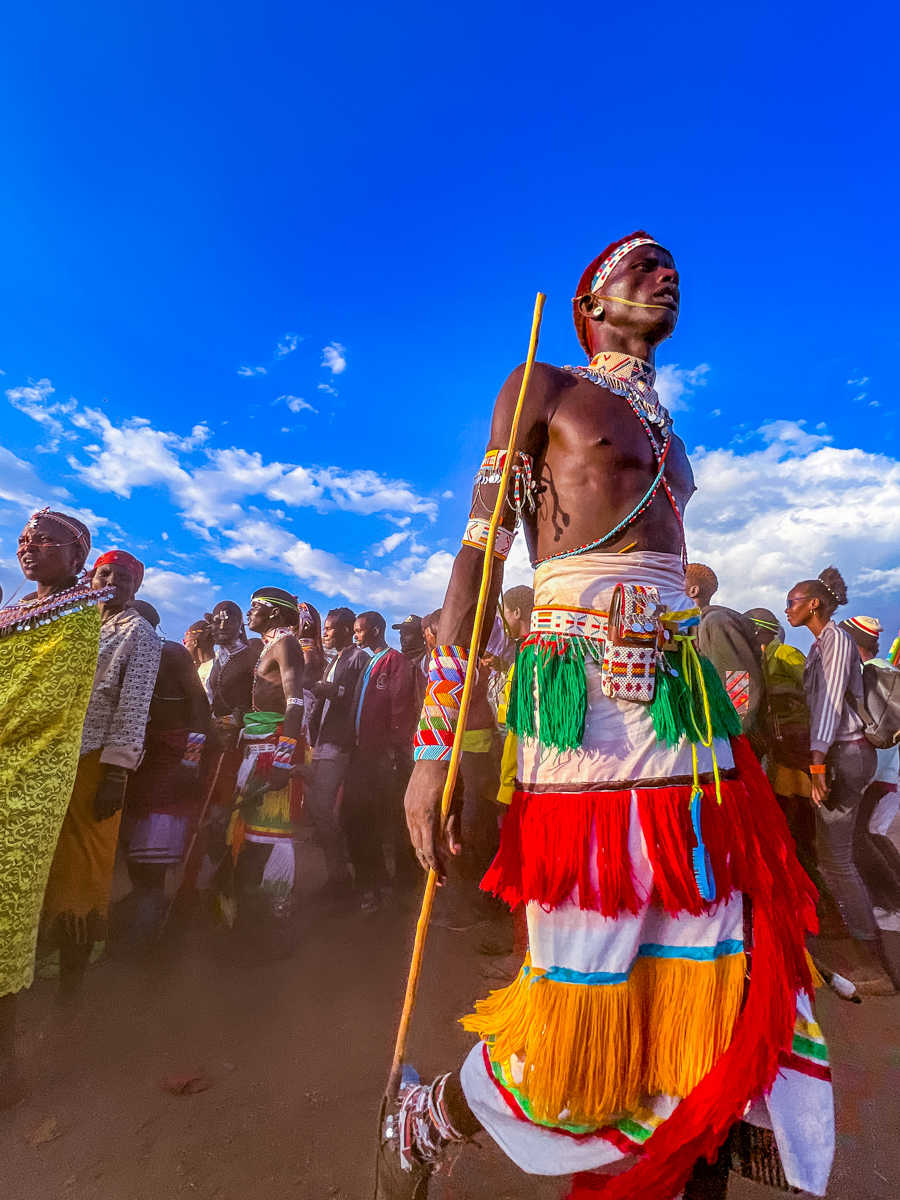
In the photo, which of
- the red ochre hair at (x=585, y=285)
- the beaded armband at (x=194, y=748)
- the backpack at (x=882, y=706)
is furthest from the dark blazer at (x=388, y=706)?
the red ochre hair at (x=585, y=285)

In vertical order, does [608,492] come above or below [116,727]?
above

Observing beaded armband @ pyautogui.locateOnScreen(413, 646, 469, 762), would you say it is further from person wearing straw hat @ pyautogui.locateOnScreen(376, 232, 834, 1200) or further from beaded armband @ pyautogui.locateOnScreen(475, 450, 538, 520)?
beaded armband @ pyautogui.locateOnScreen(475, 450, 538, 520)

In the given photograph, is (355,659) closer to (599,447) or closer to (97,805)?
(97,805)

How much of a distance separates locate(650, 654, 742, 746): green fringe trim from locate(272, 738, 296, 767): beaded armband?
11.1 ft

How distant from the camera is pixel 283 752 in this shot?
170 inches

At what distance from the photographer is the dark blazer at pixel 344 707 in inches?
210

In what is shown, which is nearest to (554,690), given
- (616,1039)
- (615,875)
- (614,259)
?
(615,875)

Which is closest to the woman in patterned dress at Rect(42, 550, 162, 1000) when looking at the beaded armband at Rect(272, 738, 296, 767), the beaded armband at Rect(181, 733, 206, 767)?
the beaded armband at Rect(181, 733, 206, 767)

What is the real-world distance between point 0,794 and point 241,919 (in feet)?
7.20

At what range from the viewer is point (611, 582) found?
Result: 149cm

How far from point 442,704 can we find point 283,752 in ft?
10.3

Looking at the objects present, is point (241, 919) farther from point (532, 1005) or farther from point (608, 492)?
point (608, 492)

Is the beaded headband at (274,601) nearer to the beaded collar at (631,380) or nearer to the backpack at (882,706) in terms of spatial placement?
the beaded collar at (631,380)

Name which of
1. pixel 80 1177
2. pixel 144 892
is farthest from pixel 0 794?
pixel 144 892
